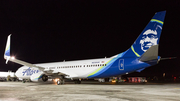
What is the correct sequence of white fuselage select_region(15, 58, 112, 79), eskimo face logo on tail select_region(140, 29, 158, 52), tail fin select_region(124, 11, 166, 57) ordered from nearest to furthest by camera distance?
tail fin select_region(124, 11, 166, 57) → eskimo face logo on tail select_region(140, 29, 158, 52) → white fuselage select_region(15, 58, 112, 79)

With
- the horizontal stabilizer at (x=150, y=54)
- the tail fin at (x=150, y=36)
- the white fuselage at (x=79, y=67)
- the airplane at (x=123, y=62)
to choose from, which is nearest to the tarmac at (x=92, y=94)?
the horizontal stabilizer at (x=150, y=54)

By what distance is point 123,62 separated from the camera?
21078 millimetres

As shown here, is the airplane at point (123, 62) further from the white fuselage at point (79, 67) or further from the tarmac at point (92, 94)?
the tarmac at point (92, 94)


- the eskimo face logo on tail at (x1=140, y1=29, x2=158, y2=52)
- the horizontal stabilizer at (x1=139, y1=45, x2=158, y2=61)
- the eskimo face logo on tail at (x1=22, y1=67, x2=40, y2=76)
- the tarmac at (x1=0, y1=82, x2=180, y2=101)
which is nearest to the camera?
the tarmac at (x1=0, y1=82, x2=180, y2=101)

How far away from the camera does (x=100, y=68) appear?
22.9 metres

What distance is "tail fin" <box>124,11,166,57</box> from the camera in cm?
1908

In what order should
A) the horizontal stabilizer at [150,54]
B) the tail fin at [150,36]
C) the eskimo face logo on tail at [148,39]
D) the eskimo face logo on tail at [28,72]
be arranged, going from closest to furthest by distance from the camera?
the horizontal stabilizer at [150,54]
the tail fin at [150,36]
the eskimo face logo on tail at [148,39]
the eskimo face logo on tail at [28,72]

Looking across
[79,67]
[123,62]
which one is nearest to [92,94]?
[123,62]

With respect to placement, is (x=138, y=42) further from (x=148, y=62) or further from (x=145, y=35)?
(x=148, y=62)

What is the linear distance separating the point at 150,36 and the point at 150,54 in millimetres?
2489

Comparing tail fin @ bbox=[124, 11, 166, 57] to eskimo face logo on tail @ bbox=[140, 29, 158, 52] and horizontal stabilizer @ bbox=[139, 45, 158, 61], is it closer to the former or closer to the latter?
eskimo face logo on tail @ bbox=[140, 29, 158, 52]

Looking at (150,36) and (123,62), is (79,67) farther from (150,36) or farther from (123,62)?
(150,36)

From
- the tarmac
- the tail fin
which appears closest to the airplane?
the tail fin

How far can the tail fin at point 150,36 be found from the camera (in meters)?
19.1
